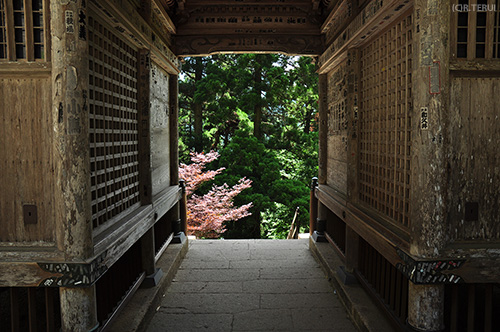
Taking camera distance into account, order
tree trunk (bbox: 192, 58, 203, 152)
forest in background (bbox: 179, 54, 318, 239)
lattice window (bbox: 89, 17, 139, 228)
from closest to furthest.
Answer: lattice window (bbox: 89, 17, 139, 228)
forest in background (bbox: 179, 54, 318, 239)
tree trunk (bbox: 192, 58, 203, 152)

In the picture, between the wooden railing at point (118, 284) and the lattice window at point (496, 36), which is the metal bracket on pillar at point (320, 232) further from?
the lattice window at point (496, 36)

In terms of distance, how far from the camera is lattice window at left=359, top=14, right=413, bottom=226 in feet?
10.5

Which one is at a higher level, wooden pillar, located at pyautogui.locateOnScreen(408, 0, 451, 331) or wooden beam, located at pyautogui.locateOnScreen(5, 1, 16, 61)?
wooden beam, located at pyautogui.locateOnScreen(5, 1, 16, 61)

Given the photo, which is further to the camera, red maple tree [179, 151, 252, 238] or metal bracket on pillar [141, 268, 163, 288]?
red maple tree [179, 151, 252, 238]

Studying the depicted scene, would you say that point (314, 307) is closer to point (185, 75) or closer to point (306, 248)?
point (306, 248)

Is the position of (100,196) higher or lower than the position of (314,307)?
higher

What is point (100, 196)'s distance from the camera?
3309mm

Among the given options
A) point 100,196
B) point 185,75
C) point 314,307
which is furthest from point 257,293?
point 185,75

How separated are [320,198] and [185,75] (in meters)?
11.9

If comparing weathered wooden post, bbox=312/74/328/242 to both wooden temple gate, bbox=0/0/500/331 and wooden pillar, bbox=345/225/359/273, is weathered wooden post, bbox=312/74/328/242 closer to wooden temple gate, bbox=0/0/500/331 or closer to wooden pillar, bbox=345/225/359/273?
wooden pillar, bbox=345/225/359/273

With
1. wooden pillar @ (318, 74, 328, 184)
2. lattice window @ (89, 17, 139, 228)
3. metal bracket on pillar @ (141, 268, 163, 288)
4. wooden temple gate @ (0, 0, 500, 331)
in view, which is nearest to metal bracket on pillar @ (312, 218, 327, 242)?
wooden pillar @ (318, 74, 328, 184)

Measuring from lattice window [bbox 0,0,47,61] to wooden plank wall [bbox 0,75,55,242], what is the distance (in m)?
0.20

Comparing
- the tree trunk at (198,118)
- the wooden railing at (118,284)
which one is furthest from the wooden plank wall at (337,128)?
the tree trunk at (198,118)

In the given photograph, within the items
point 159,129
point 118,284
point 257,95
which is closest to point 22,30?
point 118,284
